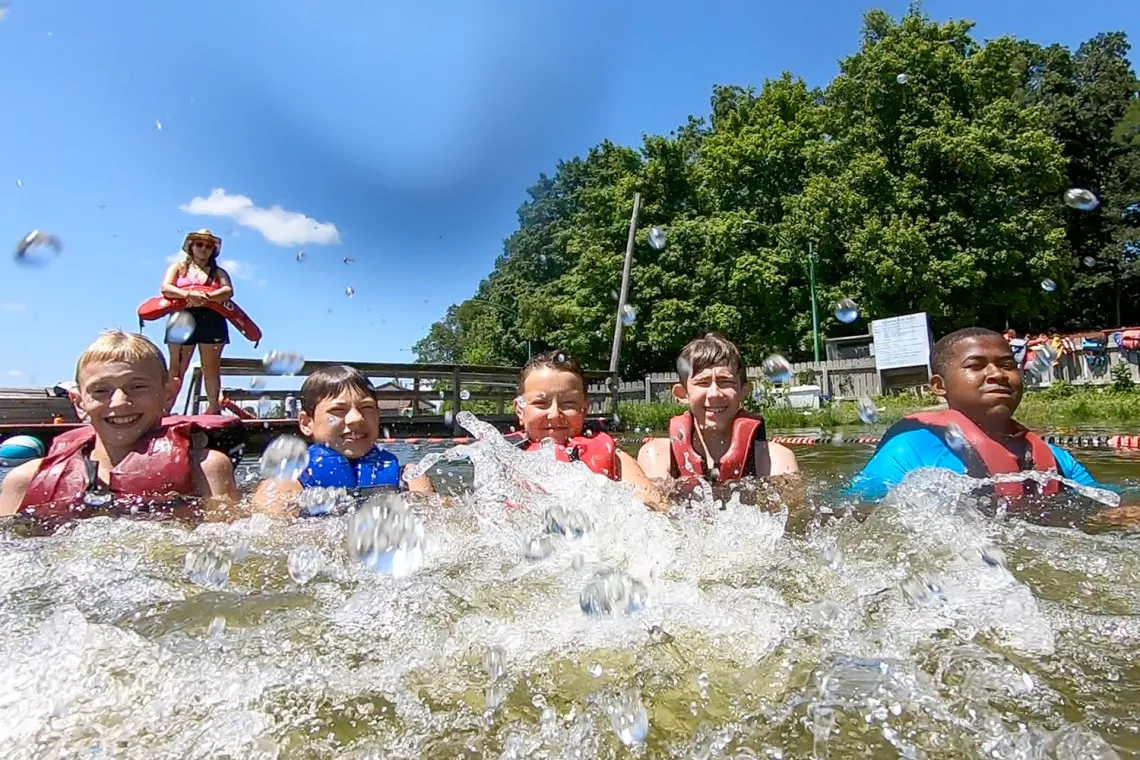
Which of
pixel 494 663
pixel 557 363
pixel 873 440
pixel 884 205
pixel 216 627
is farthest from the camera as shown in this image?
pixel 884 205

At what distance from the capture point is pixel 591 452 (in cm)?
372

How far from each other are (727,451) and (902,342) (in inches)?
681

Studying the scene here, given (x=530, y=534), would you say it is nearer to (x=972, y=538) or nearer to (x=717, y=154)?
(x=972, y=538)

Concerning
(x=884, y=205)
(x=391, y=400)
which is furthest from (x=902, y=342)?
(x=391, y=400)

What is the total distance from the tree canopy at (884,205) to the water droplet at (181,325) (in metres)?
21.9

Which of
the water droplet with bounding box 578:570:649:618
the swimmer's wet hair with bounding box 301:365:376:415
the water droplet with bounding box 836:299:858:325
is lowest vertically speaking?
the water droplet with bounding box 578:570:649:618

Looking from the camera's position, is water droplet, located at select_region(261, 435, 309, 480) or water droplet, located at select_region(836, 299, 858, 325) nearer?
water droplet, located at select_region(261, 435, 309, 480)

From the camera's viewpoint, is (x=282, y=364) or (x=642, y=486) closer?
(x=642, y=486)

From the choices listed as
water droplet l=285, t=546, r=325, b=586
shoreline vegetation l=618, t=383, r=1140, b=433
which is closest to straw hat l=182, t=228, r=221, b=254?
water droplet l=285, t=546, r=325, b=586

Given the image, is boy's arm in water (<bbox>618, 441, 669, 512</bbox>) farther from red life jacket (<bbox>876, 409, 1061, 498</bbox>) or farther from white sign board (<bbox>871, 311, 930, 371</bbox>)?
white sign board (<bbox>871, 311, 930, 371</bbox>)

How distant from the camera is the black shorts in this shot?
6160mm

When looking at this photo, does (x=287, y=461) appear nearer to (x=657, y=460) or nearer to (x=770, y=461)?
(x=657, y=460)

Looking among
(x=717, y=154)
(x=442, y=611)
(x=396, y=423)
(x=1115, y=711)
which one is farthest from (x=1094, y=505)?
(x=717, y=154)

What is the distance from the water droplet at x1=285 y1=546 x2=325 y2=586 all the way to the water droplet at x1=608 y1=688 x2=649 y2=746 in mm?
1228
